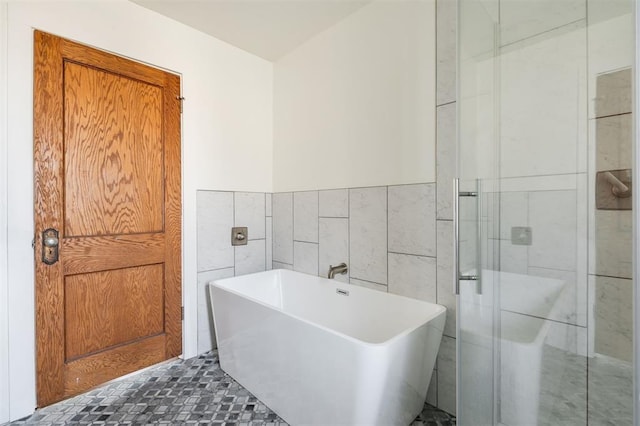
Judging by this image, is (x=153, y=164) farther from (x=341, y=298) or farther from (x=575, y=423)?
(x=575, y=423)

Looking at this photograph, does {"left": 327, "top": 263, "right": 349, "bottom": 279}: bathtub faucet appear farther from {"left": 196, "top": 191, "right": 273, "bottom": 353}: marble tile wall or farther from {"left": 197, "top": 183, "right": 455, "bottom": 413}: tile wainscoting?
{"left": 196, "top": 191, "right": 273, "bottom": 353}: marble tile wall

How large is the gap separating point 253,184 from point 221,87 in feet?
2.65

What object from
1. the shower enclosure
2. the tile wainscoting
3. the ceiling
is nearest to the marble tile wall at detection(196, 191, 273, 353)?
the tile wainscoting

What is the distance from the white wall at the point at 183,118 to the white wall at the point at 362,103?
0.90 feet

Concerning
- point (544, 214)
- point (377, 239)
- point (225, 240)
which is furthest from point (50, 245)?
point (544, 214)

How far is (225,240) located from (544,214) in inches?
80.5

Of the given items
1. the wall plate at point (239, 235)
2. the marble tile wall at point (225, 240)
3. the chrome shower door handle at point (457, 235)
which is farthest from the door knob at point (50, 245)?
the chrome shower door handle at point (457, 235)

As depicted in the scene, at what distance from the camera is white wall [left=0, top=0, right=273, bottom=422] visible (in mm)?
1542

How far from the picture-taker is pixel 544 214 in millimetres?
1143

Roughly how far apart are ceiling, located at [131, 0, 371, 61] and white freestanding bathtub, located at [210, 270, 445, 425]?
1.86m

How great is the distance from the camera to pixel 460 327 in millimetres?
1242

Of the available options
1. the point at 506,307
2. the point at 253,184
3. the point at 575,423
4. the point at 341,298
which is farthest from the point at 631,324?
the point at 253,184

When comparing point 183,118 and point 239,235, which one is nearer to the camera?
point 183,118

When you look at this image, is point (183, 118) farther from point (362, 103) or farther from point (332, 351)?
point (332, 351)
